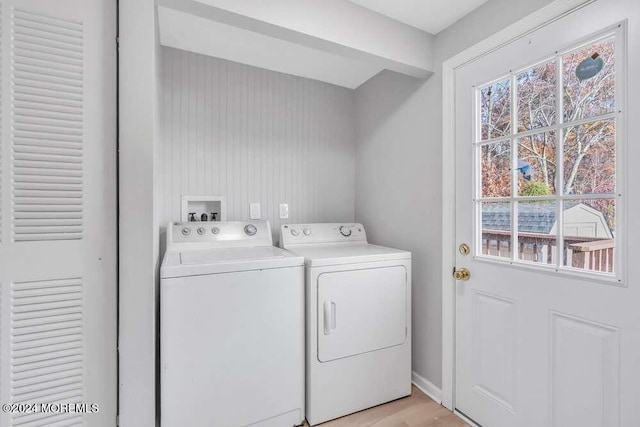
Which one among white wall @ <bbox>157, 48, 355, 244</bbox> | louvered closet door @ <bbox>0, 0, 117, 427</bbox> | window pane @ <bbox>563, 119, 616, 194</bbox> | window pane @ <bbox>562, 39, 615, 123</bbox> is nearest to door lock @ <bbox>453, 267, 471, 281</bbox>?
window pane @ <bbox>563, 119, 616, 194</bbox>

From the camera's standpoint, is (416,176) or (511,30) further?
(416,176)

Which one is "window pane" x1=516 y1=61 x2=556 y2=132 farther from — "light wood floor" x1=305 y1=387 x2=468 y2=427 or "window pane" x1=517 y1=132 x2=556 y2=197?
"light wood floor" x1=305 y1=387 x2=468 y2=427

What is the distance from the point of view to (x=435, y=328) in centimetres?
180

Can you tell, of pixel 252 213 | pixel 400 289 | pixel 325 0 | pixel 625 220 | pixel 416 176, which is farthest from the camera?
pixel 252 213

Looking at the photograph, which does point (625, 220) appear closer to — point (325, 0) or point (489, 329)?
point (489, 329)

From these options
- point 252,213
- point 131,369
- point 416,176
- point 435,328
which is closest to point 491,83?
point 416,176

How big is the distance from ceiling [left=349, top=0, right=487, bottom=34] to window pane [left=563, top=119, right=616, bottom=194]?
868 millimetres

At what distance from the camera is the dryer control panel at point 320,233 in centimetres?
207

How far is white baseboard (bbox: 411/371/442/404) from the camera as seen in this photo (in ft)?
5.79

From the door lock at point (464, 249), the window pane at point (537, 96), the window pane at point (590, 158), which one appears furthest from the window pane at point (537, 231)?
the window pane at point (537, 96)

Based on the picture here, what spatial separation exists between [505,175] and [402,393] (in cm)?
143

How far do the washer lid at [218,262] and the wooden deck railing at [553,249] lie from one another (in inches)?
40.2

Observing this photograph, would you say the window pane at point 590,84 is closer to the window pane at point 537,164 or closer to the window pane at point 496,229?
the window pane at point 537,164

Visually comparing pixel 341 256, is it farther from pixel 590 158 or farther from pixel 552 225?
pixel 590 158
